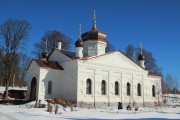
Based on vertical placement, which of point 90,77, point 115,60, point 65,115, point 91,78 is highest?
point 115,60

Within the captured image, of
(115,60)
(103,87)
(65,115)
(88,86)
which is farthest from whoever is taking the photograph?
(115,60)

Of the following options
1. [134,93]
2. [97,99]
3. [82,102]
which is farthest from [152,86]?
[82,102]

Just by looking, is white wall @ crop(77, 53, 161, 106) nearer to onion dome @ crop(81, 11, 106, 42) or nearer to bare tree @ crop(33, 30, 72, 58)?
onion dome @ crop(81, 11, 106, 42)

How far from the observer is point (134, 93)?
3306 cm

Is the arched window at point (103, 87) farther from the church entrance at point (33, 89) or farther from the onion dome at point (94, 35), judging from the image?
the church entrance at point (33, 89)

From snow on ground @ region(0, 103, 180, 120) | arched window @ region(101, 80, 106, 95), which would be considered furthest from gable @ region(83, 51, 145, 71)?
snow on ground @ region(0, 103, 180, 120)

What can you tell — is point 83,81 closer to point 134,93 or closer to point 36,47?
point 134,93

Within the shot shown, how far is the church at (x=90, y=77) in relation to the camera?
27594 millimetres

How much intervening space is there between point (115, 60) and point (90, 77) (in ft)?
15.9

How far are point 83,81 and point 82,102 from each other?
2.44 m

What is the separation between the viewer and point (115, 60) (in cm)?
3145

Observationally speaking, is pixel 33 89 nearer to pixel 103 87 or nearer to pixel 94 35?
pixel 103 87

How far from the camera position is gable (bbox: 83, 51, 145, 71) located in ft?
97.3

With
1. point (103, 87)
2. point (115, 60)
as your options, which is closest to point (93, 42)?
point (115, 60)
